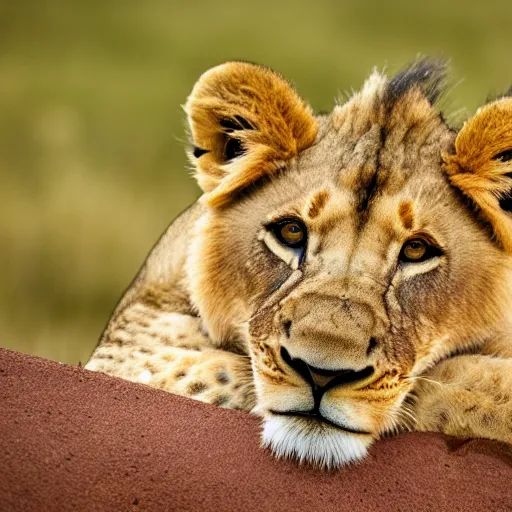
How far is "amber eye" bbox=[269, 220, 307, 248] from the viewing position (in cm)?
304

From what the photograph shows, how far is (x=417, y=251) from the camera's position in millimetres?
2971

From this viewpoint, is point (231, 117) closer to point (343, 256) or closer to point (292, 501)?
point (343, 256)

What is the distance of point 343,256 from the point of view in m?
2.85

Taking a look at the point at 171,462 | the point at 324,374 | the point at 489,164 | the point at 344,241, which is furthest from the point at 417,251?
the point at 171,462

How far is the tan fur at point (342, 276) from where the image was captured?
255 centimetres

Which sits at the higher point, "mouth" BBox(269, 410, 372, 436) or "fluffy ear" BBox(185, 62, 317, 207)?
"fluffy ear" BBox(185, 62, 317, 207)

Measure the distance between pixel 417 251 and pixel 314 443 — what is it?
31.7 inches

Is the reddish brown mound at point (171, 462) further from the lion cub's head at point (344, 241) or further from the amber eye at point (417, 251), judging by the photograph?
the amber eye at point (417, 251)

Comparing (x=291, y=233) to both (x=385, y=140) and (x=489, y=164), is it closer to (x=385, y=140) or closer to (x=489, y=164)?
(x=385, y=140)

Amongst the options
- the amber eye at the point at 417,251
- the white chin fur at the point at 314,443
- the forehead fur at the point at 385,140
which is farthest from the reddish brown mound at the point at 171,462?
the forehead fur at the point at 385,140

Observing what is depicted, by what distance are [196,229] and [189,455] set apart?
130 centimetres

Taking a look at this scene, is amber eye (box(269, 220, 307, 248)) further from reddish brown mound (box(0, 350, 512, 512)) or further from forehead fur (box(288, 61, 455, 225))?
reddish brown mound (box(0, 350, 512, 512))

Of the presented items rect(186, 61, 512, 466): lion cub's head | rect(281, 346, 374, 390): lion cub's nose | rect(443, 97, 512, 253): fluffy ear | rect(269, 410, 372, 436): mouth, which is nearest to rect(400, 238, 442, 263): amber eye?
rect(186, 61, 512, 466): lion cub's head

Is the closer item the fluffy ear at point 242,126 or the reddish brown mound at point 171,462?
the reddish brown mound at point 171,462
